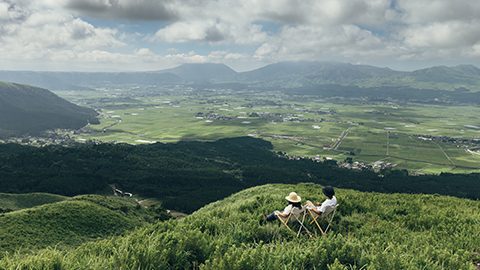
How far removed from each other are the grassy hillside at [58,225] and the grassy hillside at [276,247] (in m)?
41.3

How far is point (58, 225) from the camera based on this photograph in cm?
6347

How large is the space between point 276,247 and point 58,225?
60911 millimetres

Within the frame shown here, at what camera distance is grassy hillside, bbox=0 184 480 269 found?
12.5 metres

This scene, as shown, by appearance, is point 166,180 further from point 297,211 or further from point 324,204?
point 297,211

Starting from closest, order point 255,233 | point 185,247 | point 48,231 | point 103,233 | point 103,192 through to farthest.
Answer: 1. point 185,247
2. point 255,233
3. point 48,231
4. point 103,233
5. point 103,192

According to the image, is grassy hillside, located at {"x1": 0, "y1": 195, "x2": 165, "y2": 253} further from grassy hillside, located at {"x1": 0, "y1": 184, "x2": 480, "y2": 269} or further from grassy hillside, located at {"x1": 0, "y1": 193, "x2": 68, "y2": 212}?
grassy hillside, located at {"x1": 0, "y1": 184, "x2": 480, "y2": 269}

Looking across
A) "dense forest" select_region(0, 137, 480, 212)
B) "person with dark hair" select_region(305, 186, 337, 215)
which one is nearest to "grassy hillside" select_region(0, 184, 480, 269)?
"person with dark hair" select_region(305, 186, 337, 215)

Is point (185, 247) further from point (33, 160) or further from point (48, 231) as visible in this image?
point (33, 160)

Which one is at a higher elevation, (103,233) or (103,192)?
(103,233)

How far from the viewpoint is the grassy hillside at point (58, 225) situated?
179 ft

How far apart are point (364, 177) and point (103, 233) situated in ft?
515

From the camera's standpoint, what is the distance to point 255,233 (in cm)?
1853

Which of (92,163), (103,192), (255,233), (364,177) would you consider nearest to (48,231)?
(255,233)

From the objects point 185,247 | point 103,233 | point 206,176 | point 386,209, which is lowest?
point 206,176
